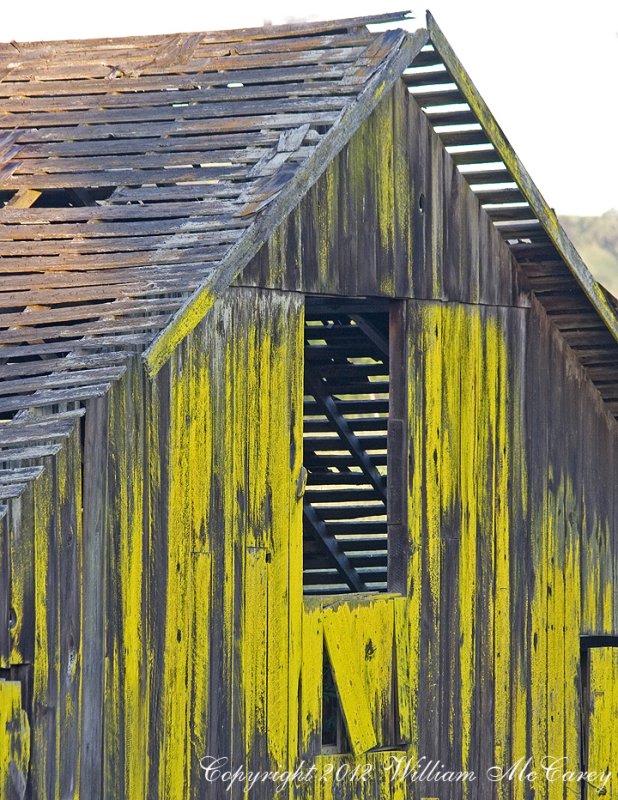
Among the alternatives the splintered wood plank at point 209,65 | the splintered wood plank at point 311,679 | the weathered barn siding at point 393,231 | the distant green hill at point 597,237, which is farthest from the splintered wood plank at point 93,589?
the distant green hill at point 597,237

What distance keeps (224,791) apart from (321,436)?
5.95 m

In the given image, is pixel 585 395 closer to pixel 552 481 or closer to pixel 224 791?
pixel 552 481

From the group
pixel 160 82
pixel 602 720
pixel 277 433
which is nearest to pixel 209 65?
pixel 160 82

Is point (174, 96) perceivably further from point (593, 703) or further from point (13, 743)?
point (593, 703)

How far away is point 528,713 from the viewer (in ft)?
42.6

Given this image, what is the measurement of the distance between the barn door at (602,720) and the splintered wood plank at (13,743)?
5.44 m

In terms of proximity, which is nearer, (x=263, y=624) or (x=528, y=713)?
(x=263, y=624)

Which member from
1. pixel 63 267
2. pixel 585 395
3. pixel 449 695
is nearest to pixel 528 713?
pixel 449 695

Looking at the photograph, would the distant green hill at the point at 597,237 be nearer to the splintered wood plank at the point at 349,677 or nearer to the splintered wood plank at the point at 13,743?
the splintered wood plank at the point at 349,677

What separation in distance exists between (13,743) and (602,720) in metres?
5.71

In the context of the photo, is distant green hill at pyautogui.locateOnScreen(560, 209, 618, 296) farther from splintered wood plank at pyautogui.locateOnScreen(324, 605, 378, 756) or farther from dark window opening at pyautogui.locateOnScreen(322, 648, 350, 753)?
splintered wood plank at pyautogui.locateOnScreen(324, 605, 378, 756)

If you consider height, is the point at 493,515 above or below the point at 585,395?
below

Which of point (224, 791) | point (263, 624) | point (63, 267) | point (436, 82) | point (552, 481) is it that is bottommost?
point (224, 791)

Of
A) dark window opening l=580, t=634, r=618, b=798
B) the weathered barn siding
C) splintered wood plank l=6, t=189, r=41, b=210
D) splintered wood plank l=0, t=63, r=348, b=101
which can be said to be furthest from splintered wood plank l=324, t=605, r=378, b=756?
splintered wood plank l=0, t=63, r=348, b=101
